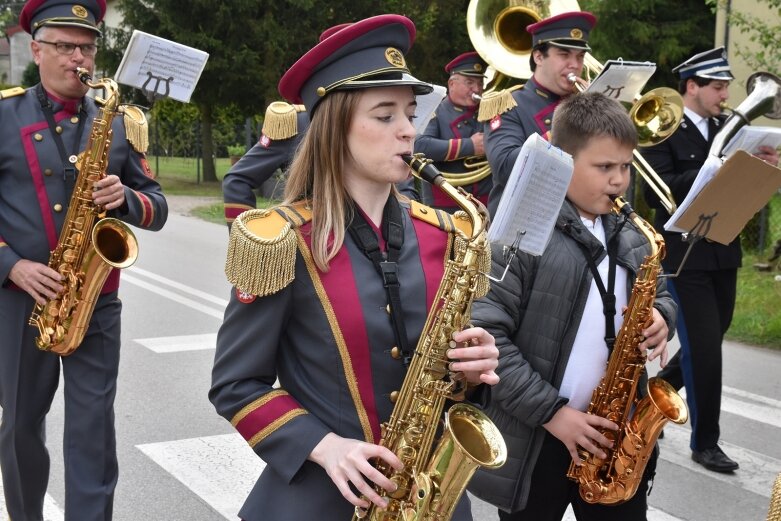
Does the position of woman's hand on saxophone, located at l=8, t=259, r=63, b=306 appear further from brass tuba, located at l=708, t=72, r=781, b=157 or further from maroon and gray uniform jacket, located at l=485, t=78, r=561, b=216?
brass tuba, located at l=708, t=72, r=781, b=157

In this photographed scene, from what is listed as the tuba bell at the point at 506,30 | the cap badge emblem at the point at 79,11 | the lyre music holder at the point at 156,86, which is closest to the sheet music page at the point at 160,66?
the lyre music holder at the point at 156,86

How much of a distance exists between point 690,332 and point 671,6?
15824mm

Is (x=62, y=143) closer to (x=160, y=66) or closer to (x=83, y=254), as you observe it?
(x=83, y=254)

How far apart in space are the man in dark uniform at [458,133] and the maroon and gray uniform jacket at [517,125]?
4.96 ft

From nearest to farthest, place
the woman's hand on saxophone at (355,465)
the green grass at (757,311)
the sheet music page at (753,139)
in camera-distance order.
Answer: the woman's hand on saxophone at (355,465)
the sheet music page at (753,139)
the green grass at (757,311)

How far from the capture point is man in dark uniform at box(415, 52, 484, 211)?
23.3 ft

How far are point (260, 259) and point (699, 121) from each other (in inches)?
155

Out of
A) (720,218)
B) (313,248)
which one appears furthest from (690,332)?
(313,248)

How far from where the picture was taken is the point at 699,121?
548cm

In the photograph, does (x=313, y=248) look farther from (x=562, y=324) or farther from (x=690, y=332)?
(x=690, y=332)

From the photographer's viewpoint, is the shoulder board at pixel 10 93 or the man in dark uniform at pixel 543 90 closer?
the shoulder board at pixel 10 93

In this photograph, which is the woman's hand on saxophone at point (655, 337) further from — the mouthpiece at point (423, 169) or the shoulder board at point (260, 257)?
the shoulder board at point (260, 257)

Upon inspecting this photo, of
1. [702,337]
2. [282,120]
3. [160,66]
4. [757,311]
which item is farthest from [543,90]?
[757,311]

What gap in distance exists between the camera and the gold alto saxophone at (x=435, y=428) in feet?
7.14
